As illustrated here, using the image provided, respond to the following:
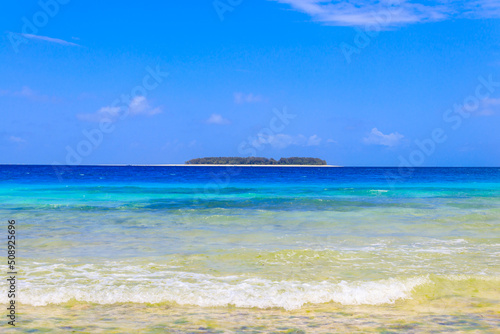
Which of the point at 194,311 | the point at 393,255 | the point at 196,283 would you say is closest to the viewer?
the point at 194,311

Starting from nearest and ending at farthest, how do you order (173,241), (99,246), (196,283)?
(196,283) → (99,246) → (173,241)

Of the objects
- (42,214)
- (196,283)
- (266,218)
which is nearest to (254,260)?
(196,283)

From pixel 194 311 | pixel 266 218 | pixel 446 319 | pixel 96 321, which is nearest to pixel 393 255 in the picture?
pixel 446 319

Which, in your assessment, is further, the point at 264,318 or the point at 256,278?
the point at 256,278

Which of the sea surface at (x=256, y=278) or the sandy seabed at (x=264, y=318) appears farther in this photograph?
the sea surface at (x=256, y=278)

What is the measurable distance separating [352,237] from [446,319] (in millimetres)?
7182

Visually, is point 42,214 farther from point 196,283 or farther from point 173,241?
point 196,283

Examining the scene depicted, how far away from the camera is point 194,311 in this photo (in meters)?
6.95

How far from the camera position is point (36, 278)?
27.9 feet

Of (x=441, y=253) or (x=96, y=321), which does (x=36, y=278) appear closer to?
(x=96, y=321)

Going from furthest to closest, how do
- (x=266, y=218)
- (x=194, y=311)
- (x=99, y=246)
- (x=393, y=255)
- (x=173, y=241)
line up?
(x=266, y=218) < (x=173, y=241) < (x=99, y=246) < (x=393, y=255) < (x=194, y=311)

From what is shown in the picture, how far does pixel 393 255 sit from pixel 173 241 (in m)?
5.90

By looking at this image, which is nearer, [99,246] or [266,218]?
[99,246]

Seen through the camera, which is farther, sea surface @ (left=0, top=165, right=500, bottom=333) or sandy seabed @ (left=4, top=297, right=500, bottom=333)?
sea surface @ (left=0, top=165, right=500, bottom=333)
